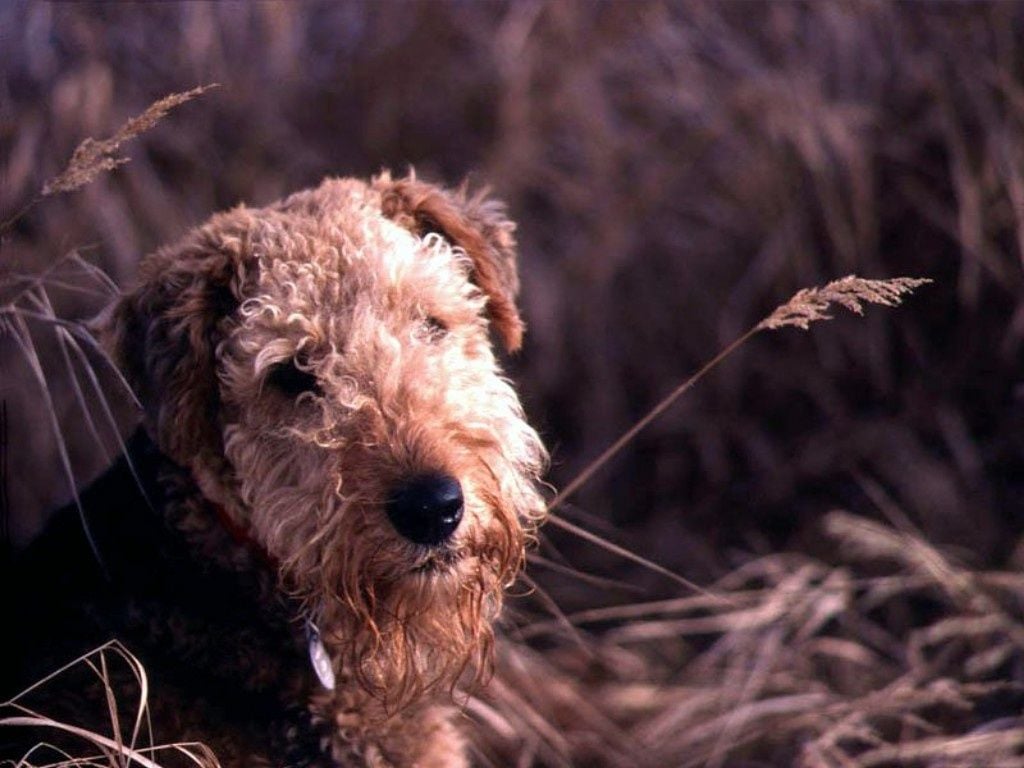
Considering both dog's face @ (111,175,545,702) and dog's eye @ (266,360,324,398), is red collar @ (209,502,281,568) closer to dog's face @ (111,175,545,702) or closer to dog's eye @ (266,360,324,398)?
dog's face @ (111,175,545,702)

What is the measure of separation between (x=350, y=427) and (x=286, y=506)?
212 mm

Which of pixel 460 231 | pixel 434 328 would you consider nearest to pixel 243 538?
pixel 434 328

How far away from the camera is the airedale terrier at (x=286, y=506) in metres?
2.82

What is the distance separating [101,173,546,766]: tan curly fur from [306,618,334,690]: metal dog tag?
0.03 m

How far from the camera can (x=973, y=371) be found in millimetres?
5227

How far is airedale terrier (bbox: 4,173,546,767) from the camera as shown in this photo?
2816mm

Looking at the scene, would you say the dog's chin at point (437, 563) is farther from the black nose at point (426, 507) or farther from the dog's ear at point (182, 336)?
the dog's ear at point (182, 336)

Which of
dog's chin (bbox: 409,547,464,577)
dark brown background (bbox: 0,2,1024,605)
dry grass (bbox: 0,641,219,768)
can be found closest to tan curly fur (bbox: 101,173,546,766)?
dog's chin (bbox: 409,547,464,577)

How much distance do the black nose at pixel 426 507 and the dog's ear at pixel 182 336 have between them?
53cm

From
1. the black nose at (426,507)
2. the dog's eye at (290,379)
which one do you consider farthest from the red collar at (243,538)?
the black nose at (426,507)

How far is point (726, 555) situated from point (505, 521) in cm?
268

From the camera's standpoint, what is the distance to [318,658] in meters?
2.94

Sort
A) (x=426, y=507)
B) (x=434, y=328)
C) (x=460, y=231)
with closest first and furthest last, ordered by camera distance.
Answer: (x=426, y=507), (x=434, y=328), (x=460, y=231)

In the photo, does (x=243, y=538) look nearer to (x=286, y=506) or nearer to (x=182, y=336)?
(x=286, y=506)
